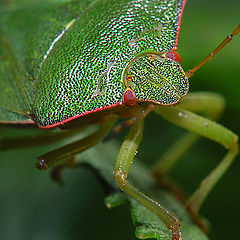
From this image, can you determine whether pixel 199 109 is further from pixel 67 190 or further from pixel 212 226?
pixel 67 190

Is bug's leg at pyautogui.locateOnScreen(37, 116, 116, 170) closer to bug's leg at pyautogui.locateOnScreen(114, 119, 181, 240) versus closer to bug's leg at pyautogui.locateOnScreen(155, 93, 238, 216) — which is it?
bug's leg at pyautogui.locateOnScreen(114, 119, 181, 240)

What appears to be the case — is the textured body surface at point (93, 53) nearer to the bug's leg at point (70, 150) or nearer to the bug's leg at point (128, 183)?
the bug's leg at point (70, 150)

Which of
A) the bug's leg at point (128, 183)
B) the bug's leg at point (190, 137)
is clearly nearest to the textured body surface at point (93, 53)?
the bug's leg at point (128, 183)

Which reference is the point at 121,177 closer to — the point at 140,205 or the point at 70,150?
the point at 140,205

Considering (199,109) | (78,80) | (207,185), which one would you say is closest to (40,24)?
(78,80)

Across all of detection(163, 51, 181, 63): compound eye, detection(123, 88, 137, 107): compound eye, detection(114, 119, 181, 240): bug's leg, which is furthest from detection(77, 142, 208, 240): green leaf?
detection(163, 51, 181, 63): compound eye

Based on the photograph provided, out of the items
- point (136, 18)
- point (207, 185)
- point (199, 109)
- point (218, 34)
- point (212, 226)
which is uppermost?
point (136, 18)

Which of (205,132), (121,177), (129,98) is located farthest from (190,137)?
(129,98)
